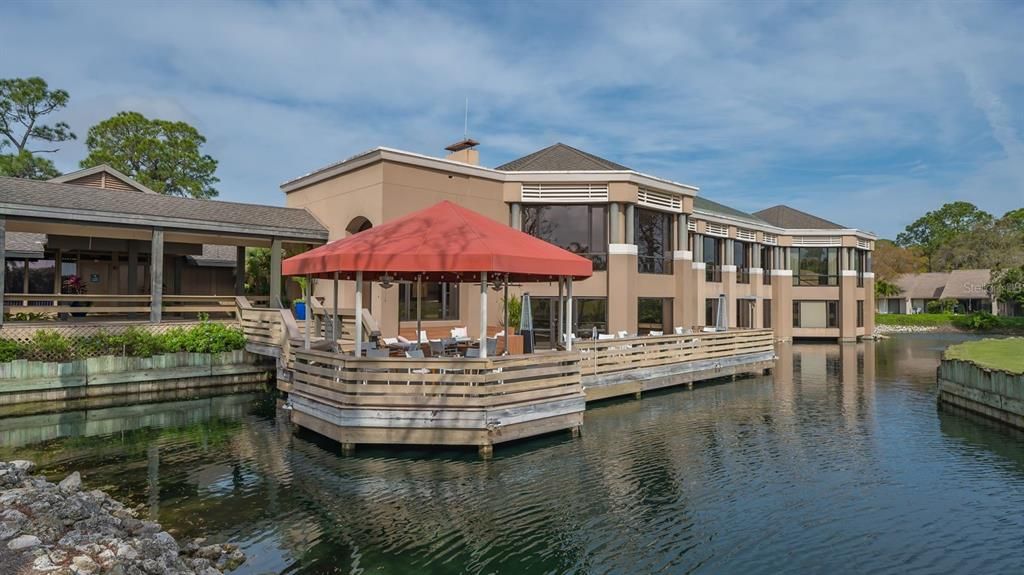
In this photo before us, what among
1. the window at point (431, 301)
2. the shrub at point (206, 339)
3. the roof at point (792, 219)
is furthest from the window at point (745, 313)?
the shrub at point (206, 339)

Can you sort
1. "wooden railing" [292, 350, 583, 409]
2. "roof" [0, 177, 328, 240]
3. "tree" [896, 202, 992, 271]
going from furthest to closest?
1. "tree" [896, 202, 992, 271]
2. "roof" [0, 177, 328, 240]
3. "wooden railing" [292, 350, 583, 409]

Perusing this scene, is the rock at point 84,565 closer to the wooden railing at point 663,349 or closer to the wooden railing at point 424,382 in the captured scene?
the wooden railing at point 424,382

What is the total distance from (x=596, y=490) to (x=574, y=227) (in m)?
13.5

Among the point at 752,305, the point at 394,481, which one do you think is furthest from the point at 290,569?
the point at 752,305

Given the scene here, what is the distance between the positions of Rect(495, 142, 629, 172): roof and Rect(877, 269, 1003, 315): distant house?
47.8m

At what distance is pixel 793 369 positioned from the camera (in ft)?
76.7

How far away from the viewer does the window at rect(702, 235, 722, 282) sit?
102 ft

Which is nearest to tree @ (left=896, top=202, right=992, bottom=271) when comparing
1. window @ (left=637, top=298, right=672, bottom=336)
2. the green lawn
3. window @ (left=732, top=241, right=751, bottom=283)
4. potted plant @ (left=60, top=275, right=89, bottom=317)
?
window @ (left=732, top=241, right=751, bottom=283)

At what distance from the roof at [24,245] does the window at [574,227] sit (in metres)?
17.6

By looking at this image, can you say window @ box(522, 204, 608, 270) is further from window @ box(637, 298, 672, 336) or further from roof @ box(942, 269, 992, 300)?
roof @ box(942, 269, 992, 300)

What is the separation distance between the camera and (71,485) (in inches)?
323

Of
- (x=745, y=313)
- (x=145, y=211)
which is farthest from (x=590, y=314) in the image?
(x=745, y=313)

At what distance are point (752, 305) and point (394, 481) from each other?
29653mm

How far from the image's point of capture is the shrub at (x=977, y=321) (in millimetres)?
46875
